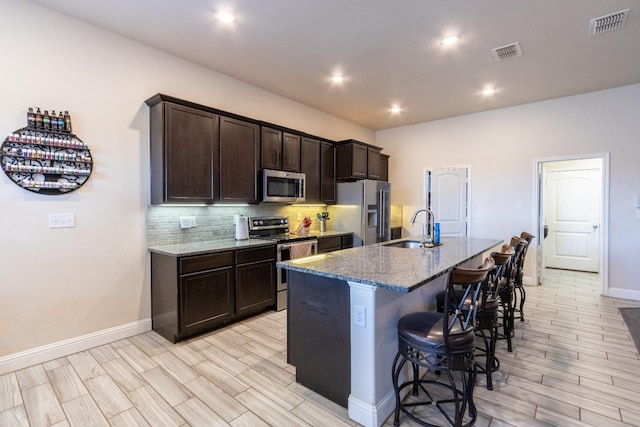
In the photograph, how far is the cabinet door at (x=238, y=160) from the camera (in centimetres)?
358

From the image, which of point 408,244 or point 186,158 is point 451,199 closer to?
point 408,244

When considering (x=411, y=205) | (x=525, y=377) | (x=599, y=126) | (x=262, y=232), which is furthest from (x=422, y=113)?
(x=525, y=377)

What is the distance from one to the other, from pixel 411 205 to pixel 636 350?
396 centimetres

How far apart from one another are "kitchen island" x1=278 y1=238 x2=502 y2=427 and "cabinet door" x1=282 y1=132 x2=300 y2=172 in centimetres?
228

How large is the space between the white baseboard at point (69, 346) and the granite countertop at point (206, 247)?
0.83 m

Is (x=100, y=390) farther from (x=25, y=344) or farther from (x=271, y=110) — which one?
(x=271, y=110)

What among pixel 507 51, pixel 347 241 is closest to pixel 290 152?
pixel 347 241

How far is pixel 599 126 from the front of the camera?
4605mm

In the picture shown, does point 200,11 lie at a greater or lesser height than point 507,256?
greater

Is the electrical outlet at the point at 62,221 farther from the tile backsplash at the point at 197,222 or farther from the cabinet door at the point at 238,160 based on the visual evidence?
the cabinet door at the point at 238,160

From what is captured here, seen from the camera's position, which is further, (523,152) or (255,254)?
(523,152)

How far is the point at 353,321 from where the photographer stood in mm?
1909

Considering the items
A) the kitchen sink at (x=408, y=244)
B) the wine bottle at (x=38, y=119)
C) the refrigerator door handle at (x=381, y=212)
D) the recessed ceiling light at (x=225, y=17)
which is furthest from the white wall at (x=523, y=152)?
the wine bottle at (x=38, y=119)

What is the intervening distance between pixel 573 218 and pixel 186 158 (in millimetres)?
7520
